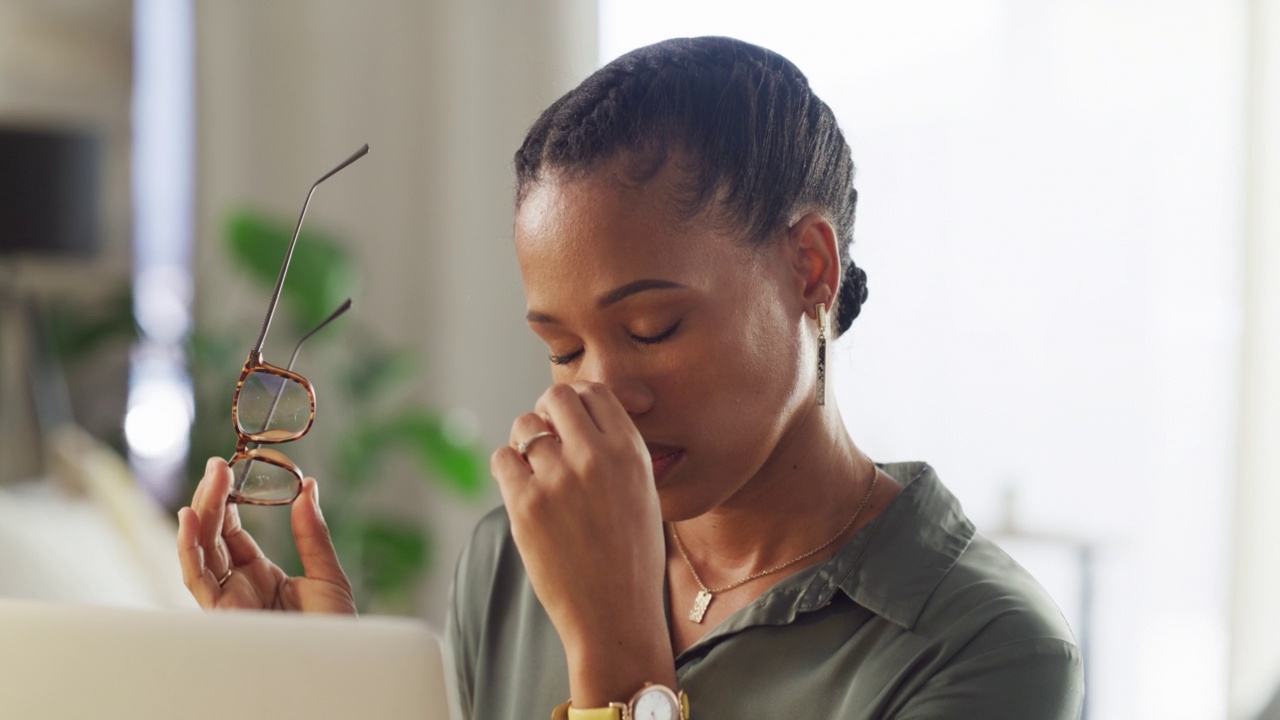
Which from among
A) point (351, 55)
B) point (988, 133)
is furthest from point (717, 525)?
point (351, 55)

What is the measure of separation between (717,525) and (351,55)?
6.76ft

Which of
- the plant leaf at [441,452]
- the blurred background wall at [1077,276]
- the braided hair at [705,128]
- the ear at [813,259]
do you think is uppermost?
the braided hair at [705,128]

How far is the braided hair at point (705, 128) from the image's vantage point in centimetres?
78

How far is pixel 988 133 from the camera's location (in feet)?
6.44

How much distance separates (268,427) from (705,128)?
1.14 ft

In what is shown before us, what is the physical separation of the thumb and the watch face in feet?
0.75

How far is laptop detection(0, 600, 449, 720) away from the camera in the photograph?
1.58 ft

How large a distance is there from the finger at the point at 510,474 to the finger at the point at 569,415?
3 cm

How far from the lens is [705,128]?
790 millimetres

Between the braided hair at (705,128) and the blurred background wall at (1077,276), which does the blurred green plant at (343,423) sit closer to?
the blurred background wall at (1077,276)

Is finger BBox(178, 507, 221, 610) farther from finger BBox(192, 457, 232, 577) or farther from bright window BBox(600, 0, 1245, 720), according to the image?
bright window BBox(600, 0, 1245, 720)

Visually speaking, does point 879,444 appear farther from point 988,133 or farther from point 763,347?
point 763,347

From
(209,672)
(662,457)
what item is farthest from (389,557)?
(209,672)

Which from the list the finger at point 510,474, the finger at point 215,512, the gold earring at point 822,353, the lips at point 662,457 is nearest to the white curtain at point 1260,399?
the gold earring at point 822,353
